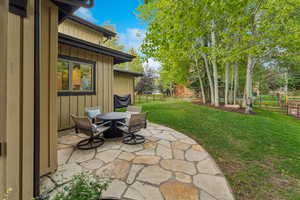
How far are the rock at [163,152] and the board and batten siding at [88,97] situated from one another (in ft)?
10.1

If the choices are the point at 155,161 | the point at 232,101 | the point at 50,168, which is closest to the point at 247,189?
the point at 155,161

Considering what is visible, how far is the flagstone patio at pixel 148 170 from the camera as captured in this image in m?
1.85

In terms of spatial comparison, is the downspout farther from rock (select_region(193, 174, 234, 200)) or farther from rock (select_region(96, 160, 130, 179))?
rock (select_region(193, 174, 234, 200))

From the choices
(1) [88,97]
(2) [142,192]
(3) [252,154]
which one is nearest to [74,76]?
Answer: (1) [88,97]

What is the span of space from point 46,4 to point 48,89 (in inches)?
53.9

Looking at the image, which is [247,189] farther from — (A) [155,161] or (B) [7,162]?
(B) [7,162]

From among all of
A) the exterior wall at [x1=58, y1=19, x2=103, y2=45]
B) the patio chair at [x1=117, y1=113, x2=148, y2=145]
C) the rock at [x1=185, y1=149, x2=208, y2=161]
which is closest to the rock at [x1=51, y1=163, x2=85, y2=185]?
the patio chair at [x1=117, y1=113, x2=148, y2=145]

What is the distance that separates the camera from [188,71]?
43.1 feet

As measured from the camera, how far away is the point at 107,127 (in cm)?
360

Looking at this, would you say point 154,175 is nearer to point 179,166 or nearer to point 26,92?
point 179,166

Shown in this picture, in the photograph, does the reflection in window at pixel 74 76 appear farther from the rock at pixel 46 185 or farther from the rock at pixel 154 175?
the rock at pixel 154 175

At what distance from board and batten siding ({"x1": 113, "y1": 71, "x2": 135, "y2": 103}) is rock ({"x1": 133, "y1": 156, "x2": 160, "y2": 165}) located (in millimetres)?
7878

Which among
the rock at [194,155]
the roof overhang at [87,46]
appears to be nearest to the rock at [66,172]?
the rock at [194,155]

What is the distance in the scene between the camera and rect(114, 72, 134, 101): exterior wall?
10.1 metres
